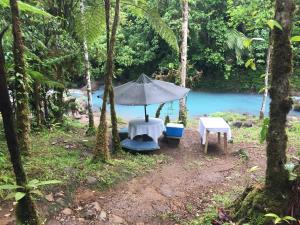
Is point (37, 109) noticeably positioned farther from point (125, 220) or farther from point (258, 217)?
point (258, 217)

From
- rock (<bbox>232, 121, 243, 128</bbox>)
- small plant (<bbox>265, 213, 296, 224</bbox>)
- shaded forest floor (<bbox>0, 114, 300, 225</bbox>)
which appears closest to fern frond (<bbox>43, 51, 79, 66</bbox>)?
shaded forest floor (<bbox>0, 114, 300, 225</bbox>)

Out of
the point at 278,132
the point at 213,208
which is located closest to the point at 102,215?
the point at 213,208

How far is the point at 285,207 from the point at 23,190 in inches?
85.1

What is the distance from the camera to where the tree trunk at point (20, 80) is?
4.66 meters

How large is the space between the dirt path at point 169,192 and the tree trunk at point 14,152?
1161 millimetres

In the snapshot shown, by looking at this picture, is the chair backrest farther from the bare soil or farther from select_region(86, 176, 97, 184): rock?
select_region(86, 176, 97, 184): rock

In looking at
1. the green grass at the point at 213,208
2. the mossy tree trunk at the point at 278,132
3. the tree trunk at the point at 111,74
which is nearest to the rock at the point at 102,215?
the green grass at the point at 213,208

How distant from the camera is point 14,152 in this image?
2.52 metres

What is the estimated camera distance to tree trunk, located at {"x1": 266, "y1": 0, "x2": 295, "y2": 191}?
109 inches

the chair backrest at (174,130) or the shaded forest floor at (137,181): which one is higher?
the chair backrest at (174,130)

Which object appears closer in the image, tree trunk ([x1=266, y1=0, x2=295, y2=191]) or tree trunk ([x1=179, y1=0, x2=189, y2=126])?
tree trunk ([x1=266, y1=0, x2=295, y2=191])

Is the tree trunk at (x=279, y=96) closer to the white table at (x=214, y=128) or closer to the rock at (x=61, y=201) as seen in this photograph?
the rock at (x=61, y=201)

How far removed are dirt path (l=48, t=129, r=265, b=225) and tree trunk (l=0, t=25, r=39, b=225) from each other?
1.16 meters

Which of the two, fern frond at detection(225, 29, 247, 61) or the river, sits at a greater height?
fern frond at detection(225, 29, 247, 61)
